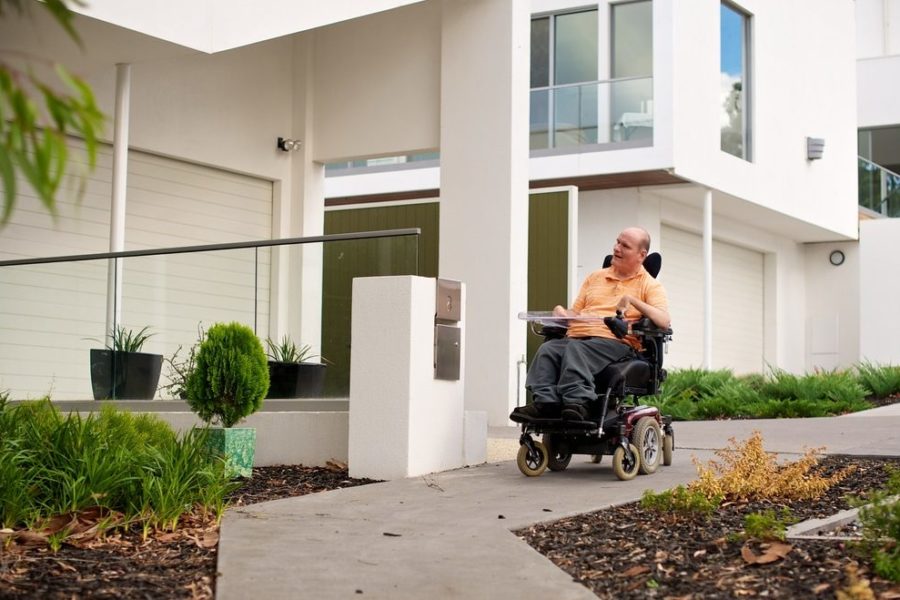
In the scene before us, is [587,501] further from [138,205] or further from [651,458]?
[138,205]

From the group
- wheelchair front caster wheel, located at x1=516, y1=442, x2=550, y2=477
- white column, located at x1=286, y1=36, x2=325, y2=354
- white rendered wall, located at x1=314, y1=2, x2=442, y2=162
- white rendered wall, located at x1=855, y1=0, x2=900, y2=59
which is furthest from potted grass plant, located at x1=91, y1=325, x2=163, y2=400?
white rendered wall, located at x1=855, y1=0, x2=900, y2=59

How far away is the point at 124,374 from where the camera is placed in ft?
29.8

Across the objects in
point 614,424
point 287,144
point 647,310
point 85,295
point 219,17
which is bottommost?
point 614,424

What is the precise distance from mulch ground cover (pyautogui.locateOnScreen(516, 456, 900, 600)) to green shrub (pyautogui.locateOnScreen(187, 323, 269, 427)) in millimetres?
2520

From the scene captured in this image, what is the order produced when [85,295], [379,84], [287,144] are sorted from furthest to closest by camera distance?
[287,144]
[379,84]
[85,295]

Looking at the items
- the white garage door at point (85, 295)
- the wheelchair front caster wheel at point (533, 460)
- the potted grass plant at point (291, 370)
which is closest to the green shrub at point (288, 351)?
the potted grass plant at point (291, 370)

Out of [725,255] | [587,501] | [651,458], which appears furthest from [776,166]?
[587,501]

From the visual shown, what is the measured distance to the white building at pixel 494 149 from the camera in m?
10.4

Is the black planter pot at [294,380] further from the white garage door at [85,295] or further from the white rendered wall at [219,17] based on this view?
the white rendered wall at [219,17]

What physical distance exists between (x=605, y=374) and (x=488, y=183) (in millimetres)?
5304

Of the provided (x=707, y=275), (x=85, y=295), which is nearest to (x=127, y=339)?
(x=85, y=295)

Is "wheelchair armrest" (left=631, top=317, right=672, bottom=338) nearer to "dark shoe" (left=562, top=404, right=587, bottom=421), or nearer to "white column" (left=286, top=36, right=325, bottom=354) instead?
"dark shoe" (left=562, top=404, right=587, bottom=421)

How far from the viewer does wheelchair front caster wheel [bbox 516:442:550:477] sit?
7.41m

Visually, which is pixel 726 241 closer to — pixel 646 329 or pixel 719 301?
pixel 719 301
